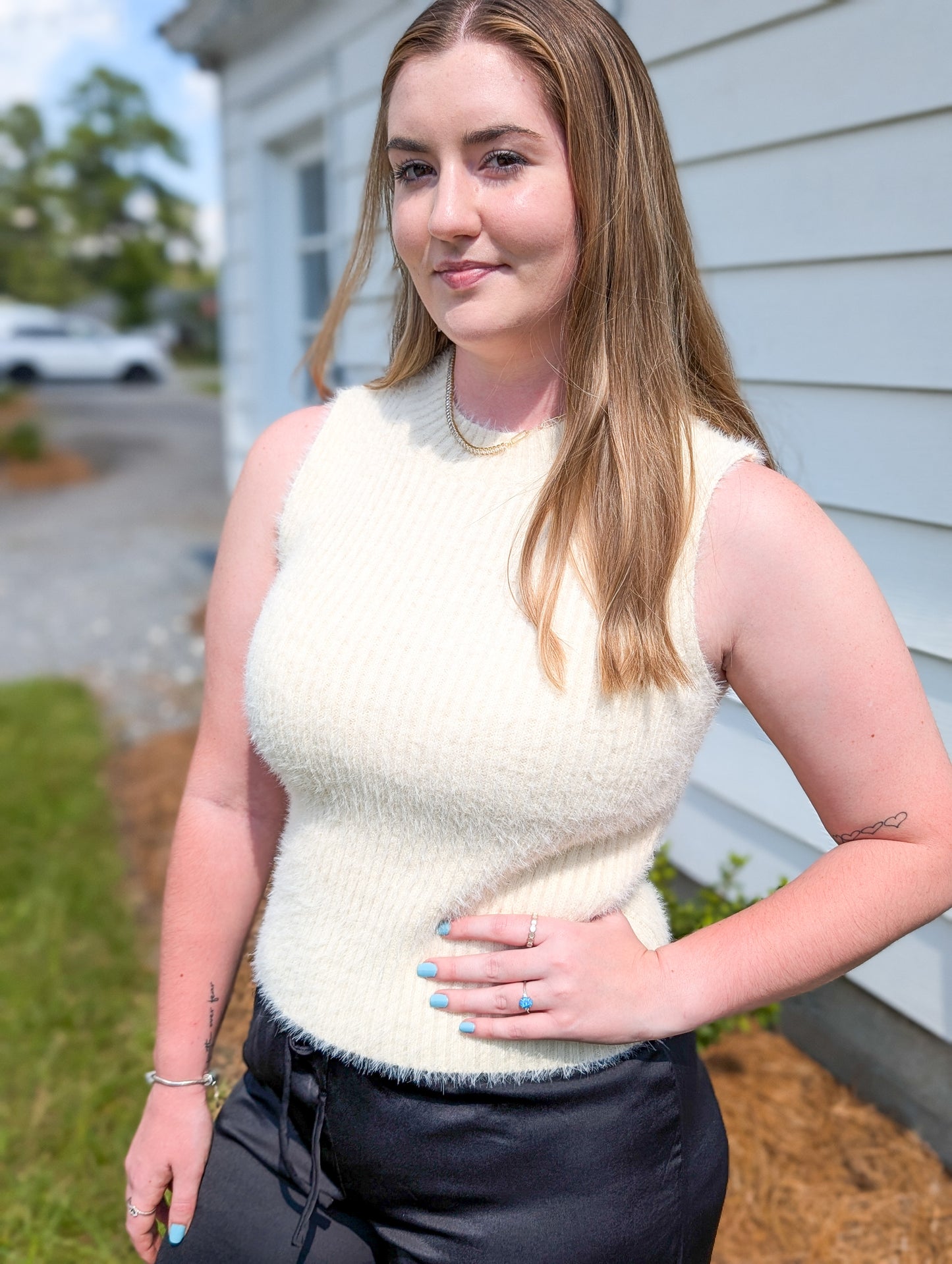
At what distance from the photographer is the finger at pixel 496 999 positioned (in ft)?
3.87

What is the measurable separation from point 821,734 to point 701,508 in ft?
0.92

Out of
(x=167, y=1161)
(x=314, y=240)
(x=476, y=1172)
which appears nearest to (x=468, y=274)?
(x=476, y=1172)

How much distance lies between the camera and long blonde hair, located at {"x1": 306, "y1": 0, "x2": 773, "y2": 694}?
1164 millimetres

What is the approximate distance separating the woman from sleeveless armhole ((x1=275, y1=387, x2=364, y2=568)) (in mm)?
45

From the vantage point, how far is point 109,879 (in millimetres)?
4059

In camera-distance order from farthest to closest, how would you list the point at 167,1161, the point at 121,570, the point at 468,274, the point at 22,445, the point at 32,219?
the point at 32,219
the point at 22,445
the point at 121,570
the point at 167,1161
the point at 468,274

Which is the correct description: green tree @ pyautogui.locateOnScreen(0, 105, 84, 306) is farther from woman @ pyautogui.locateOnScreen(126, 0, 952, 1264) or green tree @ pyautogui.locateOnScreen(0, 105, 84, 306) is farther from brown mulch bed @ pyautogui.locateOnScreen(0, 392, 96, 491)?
woman @ pyautogui.locateOnScreen(126, 0, 952, 1264)

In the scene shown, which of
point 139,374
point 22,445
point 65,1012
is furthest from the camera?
point 139,374

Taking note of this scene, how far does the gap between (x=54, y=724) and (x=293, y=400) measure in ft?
7.43

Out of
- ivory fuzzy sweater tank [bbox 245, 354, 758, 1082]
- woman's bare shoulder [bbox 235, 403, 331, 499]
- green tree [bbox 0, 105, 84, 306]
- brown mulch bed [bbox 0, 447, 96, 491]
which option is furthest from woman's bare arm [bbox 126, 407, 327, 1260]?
green tree [bbox 0, 105, 84, 306]

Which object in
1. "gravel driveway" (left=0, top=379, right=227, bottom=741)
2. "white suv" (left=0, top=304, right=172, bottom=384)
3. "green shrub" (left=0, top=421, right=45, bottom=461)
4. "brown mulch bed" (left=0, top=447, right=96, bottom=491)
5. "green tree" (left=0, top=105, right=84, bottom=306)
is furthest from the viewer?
"green tree" (left=0, top=105, right=84, bottom=306)

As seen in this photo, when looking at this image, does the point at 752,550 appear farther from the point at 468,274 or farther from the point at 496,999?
the point at 496,999

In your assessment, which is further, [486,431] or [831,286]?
[831,286]

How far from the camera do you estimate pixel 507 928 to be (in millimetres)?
1193
